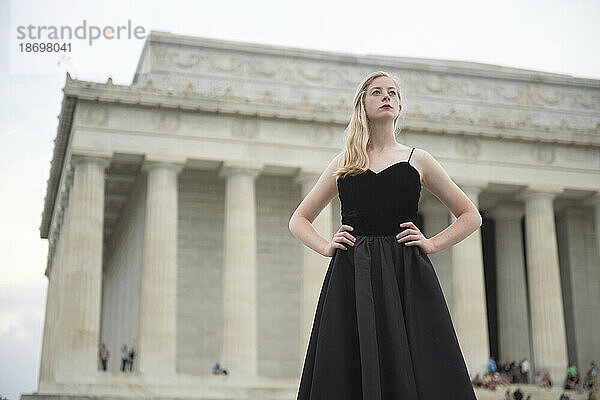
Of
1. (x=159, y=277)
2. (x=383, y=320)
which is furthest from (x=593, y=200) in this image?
(x=383, y=320)

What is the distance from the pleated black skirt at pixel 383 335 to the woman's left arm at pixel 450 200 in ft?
1.20

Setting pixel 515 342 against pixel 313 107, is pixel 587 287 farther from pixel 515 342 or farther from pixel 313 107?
pixel 313 107

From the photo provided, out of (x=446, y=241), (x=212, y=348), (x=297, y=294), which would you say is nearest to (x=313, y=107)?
(x=297, y=294)

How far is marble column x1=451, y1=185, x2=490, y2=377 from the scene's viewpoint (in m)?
59.4

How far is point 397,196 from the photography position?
700 cm

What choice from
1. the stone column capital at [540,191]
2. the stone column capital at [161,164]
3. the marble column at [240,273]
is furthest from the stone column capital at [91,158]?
the stone column capital at [540,191]

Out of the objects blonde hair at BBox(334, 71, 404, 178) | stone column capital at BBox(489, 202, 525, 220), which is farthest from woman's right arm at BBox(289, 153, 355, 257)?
stone column capital at BBox(489, 202, 525, 220)

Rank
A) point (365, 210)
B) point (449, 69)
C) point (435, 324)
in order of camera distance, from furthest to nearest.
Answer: point (449, 69)
point (365, 210)
point (435, 324)

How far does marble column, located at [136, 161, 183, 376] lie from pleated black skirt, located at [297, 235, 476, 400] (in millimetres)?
48762

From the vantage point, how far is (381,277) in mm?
6719

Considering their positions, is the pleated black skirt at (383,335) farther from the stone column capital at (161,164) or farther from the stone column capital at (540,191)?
the stone column capital at (540,191)

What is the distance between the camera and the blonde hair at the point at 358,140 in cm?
703

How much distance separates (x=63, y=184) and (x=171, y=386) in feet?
64.3

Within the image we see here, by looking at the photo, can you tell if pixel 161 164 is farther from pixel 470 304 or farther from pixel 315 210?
pixel 315 210
